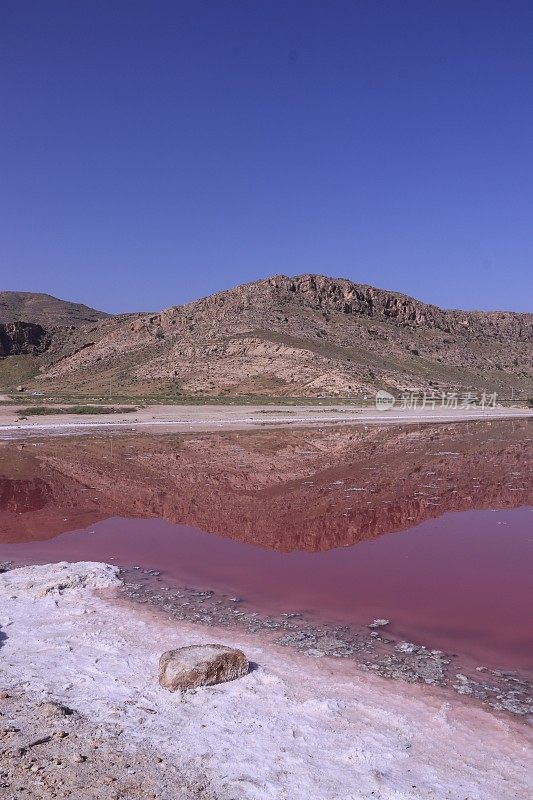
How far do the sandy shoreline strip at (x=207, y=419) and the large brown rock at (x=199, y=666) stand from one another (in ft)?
94.1

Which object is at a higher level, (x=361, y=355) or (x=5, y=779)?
(x=361, y=355)

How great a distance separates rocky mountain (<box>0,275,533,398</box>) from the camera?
73.0 m

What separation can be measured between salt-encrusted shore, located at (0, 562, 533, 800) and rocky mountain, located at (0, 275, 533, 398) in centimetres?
5916

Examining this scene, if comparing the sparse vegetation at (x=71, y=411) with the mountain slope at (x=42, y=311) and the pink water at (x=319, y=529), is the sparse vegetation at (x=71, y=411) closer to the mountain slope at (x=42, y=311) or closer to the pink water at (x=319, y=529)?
the pink water at (x=319, y=529)

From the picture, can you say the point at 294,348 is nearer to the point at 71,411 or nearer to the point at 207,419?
the point at 71,411

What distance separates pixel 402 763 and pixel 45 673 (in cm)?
339

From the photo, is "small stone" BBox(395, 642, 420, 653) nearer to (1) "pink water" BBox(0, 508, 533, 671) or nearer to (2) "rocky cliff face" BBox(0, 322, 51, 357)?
(1) "pink water" BBox(0, 508, 533, 671)

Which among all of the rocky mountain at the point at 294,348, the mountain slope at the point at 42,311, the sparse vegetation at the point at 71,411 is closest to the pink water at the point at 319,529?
the sparse vegetation at the point at 71,411

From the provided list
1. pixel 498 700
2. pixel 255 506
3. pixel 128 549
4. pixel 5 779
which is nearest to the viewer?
pixel 5 779

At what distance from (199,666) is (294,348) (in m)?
72.0

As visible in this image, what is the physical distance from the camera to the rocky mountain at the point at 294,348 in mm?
73000

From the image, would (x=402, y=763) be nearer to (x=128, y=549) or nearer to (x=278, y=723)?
(x=278, y=723)

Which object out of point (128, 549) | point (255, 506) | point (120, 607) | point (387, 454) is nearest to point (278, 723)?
point (120, 607)

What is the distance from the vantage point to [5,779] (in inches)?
172
